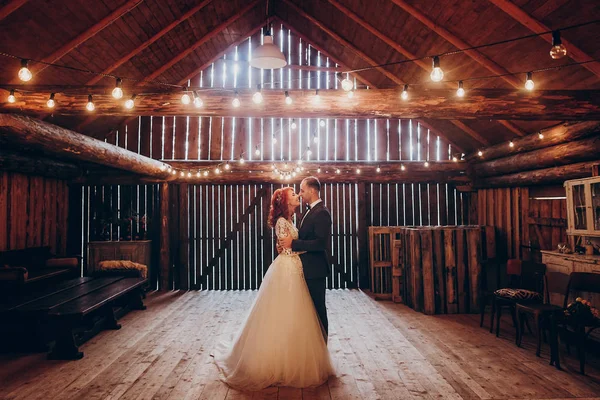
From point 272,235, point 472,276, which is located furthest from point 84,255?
point 472,276

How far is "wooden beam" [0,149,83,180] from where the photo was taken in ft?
22.2

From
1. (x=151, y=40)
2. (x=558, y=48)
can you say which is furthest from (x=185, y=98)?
(x=558, y=48)

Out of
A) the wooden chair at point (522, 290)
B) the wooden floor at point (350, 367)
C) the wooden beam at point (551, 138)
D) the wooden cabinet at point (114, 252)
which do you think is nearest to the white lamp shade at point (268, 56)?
the wooden floor at point (350, 367)

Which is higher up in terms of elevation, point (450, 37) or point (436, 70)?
point (450, 37)

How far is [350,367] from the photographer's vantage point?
13.6 feet

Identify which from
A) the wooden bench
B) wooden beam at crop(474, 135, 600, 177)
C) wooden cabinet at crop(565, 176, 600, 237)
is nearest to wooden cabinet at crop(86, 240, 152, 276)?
the wooden bench

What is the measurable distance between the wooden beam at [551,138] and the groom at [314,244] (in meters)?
4.38

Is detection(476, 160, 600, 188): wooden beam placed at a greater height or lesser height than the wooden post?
greater

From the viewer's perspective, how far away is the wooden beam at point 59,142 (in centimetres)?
462

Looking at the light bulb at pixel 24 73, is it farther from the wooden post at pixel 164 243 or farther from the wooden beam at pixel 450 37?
the wooden post at pixel 164 243

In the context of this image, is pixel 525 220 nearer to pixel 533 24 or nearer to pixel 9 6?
pixel 533 24

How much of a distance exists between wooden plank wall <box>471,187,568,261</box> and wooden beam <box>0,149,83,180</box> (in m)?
9.66

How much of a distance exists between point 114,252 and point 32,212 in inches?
70.3

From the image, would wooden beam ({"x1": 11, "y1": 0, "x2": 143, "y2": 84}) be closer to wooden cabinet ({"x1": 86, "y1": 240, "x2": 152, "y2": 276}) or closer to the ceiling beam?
wooden cabinet ({"x1": 86, "y1": 240, "x2": 152, "y2": 276})
